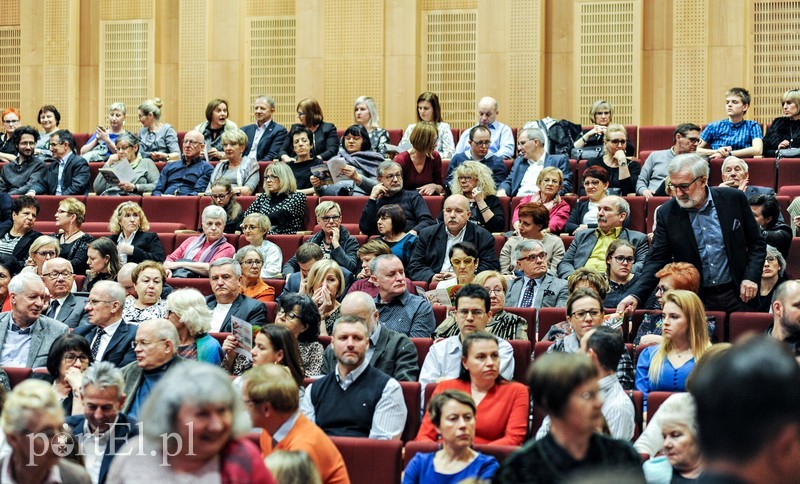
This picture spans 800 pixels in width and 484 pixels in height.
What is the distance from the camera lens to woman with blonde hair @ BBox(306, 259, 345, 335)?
18.5 feet

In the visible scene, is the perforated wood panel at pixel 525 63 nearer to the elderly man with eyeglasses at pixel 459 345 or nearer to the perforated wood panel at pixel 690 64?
the perforated wood panel at pixel 690 64

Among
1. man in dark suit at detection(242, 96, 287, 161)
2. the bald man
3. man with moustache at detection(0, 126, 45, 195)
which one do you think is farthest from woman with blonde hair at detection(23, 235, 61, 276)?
the bald man

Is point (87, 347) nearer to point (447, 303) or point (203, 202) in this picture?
point (447, 303)

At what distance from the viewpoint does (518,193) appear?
7.73 meters

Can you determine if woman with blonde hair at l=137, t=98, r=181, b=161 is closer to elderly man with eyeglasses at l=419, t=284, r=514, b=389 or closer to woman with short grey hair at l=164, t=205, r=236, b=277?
woman with short grey hair at l=164, t=205, r=236, b=277

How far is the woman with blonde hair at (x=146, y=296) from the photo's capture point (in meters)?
5.88

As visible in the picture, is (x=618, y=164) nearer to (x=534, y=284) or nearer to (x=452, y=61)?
(x=534, y=284)

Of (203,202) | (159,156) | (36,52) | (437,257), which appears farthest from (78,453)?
(36,52)

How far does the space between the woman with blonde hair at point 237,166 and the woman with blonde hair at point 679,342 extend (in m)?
4.34

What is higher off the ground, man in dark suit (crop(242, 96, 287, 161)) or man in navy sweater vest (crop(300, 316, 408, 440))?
man in dark suit (crop(242, 96, 287, 161))

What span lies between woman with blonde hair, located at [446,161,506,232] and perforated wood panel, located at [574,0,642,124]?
2.91 m

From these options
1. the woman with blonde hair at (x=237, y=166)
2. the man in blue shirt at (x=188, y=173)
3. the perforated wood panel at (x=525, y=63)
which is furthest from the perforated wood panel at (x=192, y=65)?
the perforated wood panel at (x=525, y=63)

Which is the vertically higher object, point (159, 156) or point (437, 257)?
point (159, 156)

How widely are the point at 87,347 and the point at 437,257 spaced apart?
94.3 inches
